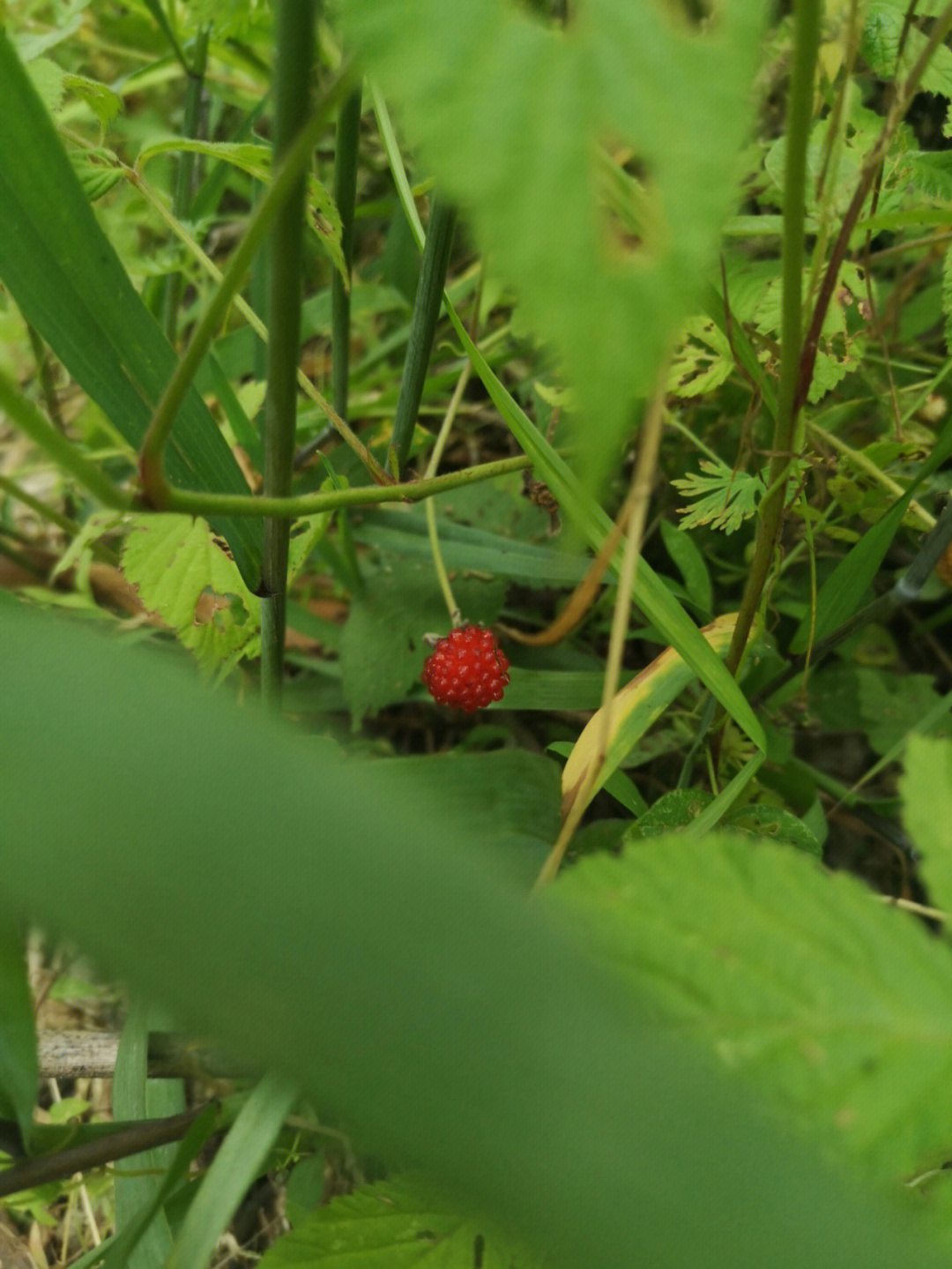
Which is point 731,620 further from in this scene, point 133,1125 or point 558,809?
point 133,1125

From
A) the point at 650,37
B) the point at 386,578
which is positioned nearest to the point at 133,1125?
the point at 386,578

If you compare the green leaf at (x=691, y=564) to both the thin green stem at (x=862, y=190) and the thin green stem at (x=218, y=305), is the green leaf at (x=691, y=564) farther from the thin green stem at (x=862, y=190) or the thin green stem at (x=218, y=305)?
the thin green stem at (x=218, y=305)

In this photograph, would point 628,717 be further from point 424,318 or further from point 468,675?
point 424,318

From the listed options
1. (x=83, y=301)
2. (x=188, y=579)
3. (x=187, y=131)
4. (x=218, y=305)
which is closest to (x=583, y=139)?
(x=218, y=305)

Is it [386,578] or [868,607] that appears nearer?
[868,607]

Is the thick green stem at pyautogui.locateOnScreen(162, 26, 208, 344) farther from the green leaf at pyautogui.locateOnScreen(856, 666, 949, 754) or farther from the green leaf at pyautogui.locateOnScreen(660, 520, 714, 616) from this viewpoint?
the green leaf at pyautogui.locateOnScreen(856, 666, 949, 754)

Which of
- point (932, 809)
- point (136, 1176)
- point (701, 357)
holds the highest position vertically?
point (701, 357)

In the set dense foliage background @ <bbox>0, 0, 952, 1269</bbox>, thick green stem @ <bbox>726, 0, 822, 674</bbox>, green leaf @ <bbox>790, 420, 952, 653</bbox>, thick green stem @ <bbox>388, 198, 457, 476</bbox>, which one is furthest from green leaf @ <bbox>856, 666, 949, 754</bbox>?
thick green stem @ <bbox>388, 198, 457, 476</bbox>
